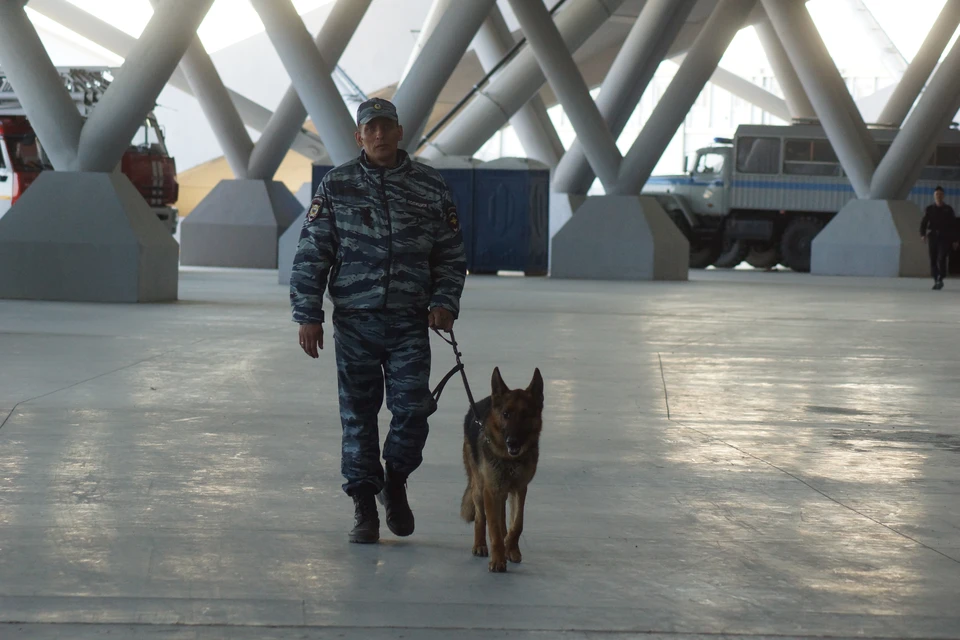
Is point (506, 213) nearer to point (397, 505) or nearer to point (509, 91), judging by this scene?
point (509, 91)

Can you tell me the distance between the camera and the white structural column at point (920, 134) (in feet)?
95.7

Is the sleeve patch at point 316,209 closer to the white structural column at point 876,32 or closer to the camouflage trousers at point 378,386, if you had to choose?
the camouflage trousers at point 378,386

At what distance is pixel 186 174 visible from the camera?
57.5 metres

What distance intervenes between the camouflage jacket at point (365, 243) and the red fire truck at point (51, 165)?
62.8 ft

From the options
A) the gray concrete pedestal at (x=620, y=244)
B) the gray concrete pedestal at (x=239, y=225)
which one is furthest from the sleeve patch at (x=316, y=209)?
the gray concrete pedestal at (x=239, y=225)

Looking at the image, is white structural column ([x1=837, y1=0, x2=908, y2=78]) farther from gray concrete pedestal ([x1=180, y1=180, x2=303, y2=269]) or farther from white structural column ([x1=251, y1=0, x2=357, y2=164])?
white structural column ([x1=251, y1=0, x2=357, y2=164])

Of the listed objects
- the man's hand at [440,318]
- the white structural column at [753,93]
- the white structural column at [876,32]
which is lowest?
the man's hand at [440,318]

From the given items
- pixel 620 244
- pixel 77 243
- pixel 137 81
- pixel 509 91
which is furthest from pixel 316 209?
pixel 509 91

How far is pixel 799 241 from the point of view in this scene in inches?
1348

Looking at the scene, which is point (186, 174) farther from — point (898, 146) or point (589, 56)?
point (898, 146)

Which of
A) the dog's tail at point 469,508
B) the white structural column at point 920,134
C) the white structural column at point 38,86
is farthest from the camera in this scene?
the white structural column at point 920,134

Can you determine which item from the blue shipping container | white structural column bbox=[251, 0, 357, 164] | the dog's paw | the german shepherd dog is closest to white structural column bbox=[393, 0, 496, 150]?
white structural column bbox=[251, 0, 357, 164]

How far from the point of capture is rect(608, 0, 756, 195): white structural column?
26312 mm

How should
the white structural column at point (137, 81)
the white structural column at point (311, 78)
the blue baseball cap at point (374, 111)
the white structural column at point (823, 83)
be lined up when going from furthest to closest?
the white structural column at point (823, 83), the white structural column at point (311, 78), the white structural column at point (137, 81), the blue baseball cap at point (374, 111)
